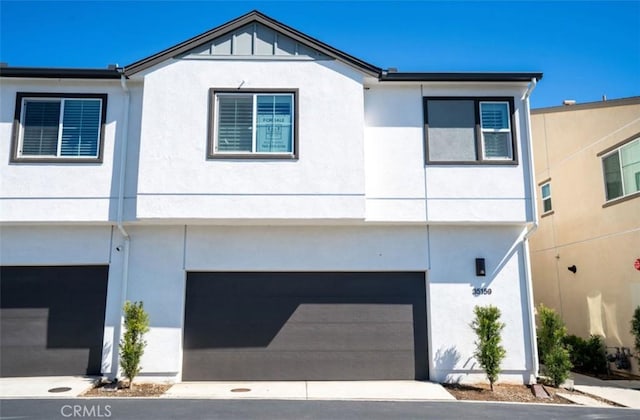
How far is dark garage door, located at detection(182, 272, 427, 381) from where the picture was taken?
10.5 metres

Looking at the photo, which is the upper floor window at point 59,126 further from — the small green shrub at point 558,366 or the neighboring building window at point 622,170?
the neighboring building window at point 622,170

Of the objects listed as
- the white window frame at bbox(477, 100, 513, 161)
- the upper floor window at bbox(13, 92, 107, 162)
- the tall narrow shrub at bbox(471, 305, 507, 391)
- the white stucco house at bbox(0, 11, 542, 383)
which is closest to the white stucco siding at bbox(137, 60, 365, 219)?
the white stucco house at bbox(0, 11, 542, 383)

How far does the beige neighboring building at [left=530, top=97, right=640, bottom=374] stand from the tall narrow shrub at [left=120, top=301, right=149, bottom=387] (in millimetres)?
11079

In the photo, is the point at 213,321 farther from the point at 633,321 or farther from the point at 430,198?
the point at 633,321

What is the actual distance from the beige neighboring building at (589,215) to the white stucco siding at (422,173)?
357 cm

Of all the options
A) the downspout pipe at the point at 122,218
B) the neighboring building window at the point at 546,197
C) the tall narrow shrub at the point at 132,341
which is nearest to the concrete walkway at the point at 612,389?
the neighboring building window at the point at 546,197

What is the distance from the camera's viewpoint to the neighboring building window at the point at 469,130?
10.9 meters

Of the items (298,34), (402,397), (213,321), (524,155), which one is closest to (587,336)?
(524,155)

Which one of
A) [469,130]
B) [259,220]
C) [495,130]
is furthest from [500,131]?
[259,220]

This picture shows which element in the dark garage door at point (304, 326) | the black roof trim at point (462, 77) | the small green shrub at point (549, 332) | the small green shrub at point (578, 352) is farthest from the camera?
the small green shrub at point (578, 352)

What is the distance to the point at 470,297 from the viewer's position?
10.6m

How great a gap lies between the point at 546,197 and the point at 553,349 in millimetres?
7545

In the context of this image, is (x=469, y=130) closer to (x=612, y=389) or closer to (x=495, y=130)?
(x=495, y=130)

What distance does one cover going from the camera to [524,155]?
10.9 metres
